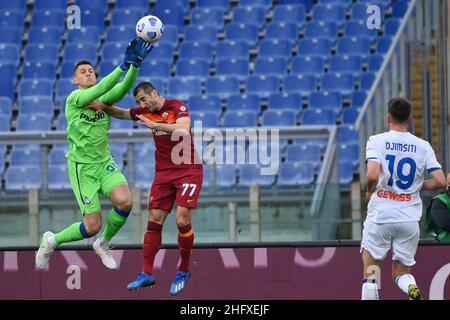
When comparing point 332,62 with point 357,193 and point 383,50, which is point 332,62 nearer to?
point 383,50

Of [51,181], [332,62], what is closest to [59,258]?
[51,181]

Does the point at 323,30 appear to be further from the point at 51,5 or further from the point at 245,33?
the point at 51,5

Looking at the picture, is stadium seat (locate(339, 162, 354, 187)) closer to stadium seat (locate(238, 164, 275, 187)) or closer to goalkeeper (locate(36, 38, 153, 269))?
stadium seat (locate(238, 164, 275, 187))

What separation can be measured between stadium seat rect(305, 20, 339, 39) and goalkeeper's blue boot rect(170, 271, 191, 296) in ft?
28.4

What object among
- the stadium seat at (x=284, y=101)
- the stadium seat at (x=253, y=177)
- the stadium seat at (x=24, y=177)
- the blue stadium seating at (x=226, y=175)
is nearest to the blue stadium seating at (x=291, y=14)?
the stadium seat at (x=284, y=101)

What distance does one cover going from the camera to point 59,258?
13.9m

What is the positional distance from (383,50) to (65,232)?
869 cm

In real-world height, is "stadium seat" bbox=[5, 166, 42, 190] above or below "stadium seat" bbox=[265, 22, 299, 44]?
below

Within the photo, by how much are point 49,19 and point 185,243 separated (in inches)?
382

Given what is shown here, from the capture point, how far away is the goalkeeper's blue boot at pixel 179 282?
12641 millimetres

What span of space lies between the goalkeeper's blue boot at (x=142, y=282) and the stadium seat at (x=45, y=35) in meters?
9.34

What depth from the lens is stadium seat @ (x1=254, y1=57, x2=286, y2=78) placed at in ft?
66.5

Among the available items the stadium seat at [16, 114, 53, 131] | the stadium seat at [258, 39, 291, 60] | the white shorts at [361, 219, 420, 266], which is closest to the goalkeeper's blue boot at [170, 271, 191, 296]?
the white shorts at [361, 219, 420, 266]

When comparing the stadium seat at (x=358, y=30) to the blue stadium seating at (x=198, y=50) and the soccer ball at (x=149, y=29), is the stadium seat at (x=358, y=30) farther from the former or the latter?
the soccer ball at (x=149, y=29)
